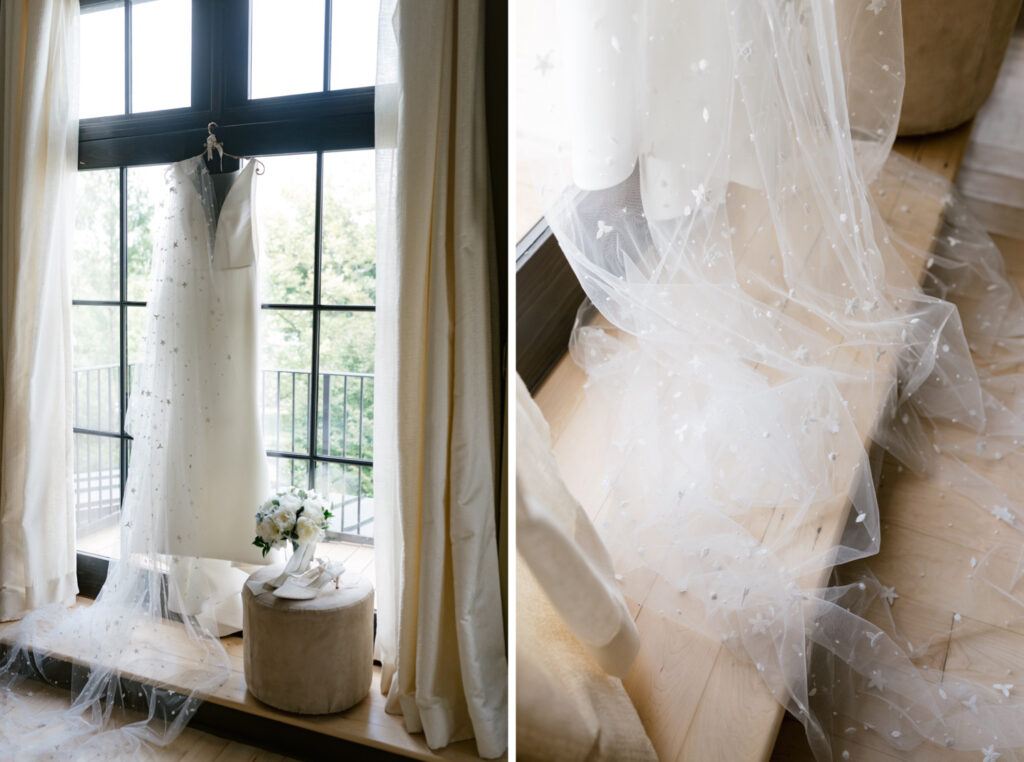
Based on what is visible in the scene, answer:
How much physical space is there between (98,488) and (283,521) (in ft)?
3.09

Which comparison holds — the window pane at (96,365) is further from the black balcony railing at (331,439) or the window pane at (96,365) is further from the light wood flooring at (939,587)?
the light wood flooring at (939,587)

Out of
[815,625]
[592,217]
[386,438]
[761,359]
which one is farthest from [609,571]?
[386,438]

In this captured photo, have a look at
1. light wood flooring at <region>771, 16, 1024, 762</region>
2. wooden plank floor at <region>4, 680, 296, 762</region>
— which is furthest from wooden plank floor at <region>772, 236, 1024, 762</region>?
wooden plank floor at <region>4, 680, 296, 762</region>

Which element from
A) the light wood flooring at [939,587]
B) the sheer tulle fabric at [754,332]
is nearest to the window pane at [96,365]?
the sheer tulle fabric at [754,332]

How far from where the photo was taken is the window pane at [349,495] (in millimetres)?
2002

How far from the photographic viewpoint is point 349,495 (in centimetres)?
201

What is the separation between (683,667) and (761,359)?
0.43m

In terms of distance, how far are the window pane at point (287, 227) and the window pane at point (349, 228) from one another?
53 millimetres

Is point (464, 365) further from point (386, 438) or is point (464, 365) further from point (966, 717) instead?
point (966, 717)

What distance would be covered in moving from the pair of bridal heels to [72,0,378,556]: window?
0.25 meters

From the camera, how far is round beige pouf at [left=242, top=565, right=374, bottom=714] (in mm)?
1662

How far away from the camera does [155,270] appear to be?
76.9 inches

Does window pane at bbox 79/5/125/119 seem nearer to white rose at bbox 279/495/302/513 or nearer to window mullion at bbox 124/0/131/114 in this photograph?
window mullion at bbox 124/0/131/114

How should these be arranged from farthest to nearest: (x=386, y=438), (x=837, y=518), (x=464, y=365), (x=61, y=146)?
(x=61, y=146) < (x=386, y=438) < (x=464, y=365) < (x=837, y=518)
